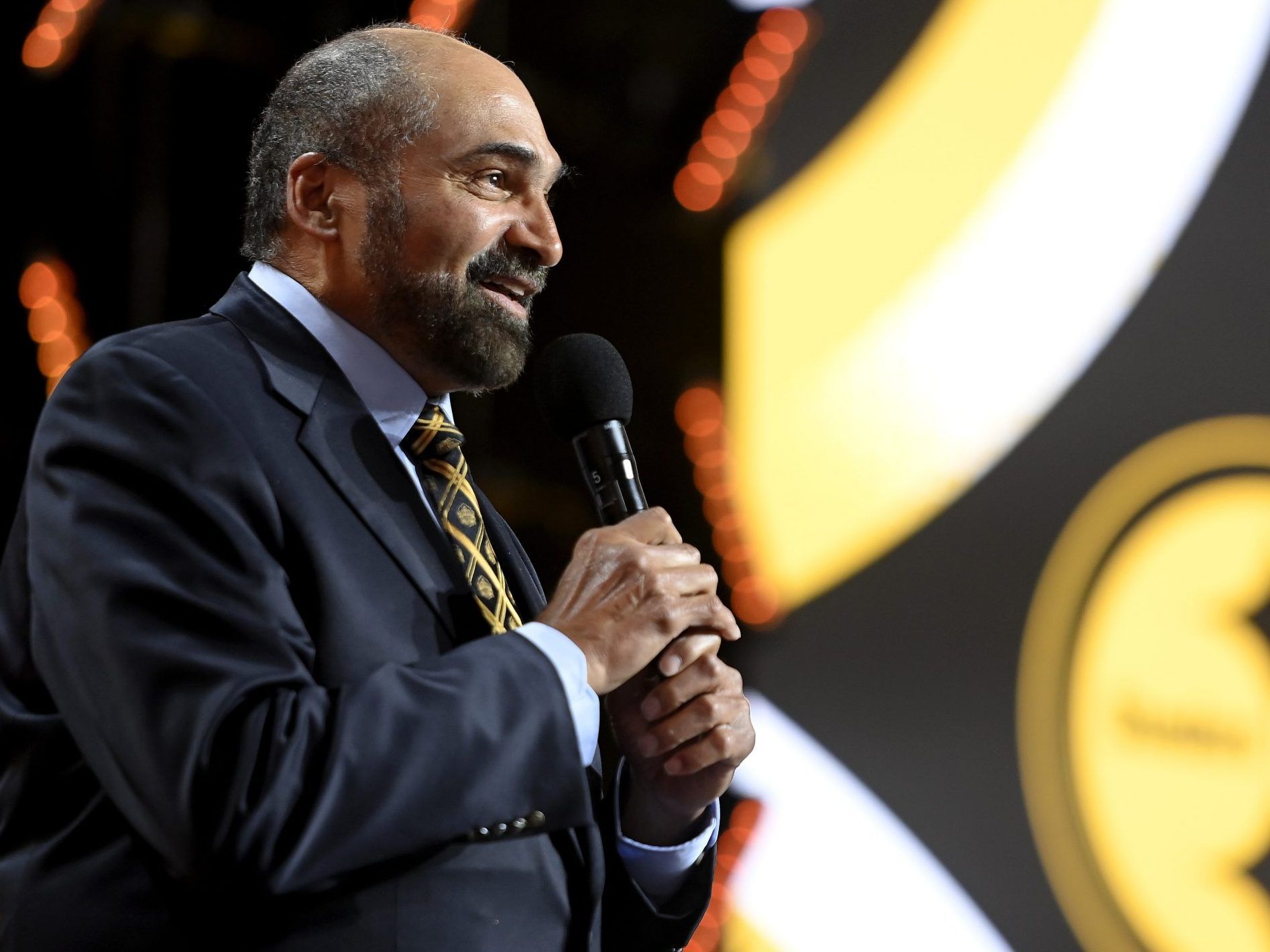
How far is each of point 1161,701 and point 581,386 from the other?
160 centimetres

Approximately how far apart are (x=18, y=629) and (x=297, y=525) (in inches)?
10.7

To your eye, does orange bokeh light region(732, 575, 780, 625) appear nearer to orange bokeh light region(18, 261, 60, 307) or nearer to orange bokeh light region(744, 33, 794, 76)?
orange bokeh light region(744, 33, 794, 76)

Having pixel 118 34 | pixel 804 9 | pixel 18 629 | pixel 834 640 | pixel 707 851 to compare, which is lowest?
pixel 834 640

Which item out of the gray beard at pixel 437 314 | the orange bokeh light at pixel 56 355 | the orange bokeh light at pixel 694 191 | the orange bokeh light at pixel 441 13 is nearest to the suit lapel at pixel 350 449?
the gray beard at pixel 437 314

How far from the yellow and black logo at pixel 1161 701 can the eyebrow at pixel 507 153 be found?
59.6 inches

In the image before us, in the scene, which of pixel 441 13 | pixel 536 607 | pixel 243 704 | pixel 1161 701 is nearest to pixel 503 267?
pixel 536 607

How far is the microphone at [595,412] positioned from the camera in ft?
4.30

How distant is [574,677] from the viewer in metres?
1.08

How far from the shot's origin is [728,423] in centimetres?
266

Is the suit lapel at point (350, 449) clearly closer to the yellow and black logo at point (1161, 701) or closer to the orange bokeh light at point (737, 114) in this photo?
the orange bokeh light at point (737, 114)

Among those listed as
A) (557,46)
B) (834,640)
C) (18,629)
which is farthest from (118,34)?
(834,640)

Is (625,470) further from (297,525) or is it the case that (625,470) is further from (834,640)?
(834,640)

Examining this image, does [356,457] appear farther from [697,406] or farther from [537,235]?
[697,406]

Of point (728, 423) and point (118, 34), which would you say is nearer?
point (118, 34)
